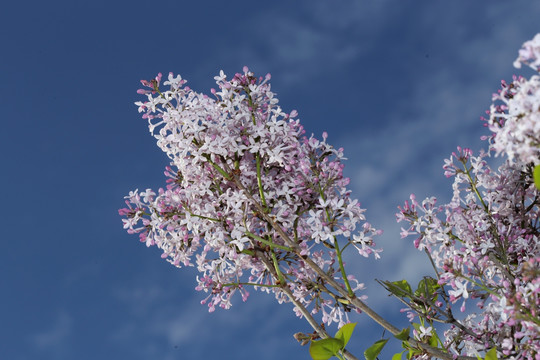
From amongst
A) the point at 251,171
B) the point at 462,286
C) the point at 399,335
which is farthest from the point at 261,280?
the point at 462,286

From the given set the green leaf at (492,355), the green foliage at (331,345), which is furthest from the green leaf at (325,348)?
the green leaf at (492,355)

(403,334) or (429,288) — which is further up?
(429,288)

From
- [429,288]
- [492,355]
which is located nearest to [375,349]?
[492,355]

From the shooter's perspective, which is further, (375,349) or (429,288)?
(429,288)

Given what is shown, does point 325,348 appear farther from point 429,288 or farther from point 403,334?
point 429,288

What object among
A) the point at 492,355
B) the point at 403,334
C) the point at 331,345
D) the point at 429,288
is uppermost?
the point at 429,288

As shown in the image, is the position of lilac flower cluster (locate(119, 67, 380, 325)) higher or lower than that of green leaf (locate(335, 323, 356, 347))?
higher

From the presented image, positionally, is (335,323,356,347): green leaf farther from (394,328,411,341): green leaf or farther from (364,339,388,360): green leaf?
(394,328,411,341): green leaf

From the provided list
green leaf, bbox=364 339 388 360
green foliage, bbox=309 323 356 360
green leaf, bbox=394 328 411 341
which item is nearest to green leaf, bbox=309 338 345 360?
green foliage, bbox=309 323 356 360
